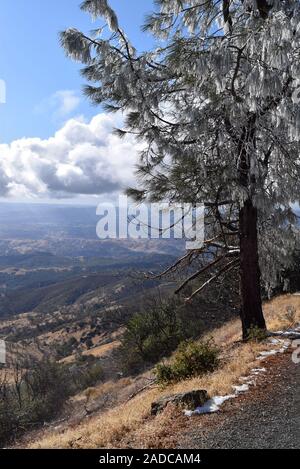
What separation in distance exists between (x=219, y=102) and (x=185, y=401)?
17.9 ft

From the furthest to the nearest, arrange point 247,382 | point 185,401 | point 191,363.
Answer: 1. point 191,363
2. point 247,382
3. point 185,401

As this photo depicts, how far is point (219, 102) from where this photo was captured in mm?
8766

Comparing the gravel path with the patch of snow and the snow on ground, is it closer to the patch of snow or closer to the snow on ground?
the snow on ground

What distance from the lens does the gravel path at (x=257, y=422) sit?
5.50 meters

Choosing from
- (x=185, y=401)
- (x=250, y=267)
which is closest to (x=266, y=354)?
(x=250, y=267)

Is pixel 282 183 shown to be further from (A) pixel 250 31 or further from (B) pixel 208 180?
(A) pixel 250 31

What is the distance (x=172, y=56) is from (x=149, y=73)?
129 cm

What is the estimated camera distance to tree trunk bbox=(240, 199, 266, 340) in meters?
11.0

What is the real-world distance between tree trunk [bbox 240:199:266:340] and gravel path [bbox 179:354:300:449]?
3392 millimetres

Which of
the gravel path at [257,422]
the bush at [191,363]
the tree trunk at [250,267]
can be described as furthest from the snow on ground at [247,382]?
the bush at [191,363]

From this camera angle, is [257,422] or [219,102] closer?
[257,422]

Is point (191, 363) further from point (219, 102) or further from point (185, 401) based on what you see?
point (219, 102)

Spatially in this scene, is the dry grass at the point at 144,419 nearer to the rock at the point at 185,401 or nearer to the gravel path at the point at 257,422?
the rock at the point at 185,401

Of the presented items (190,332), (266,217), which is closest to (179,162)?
(266,217)
